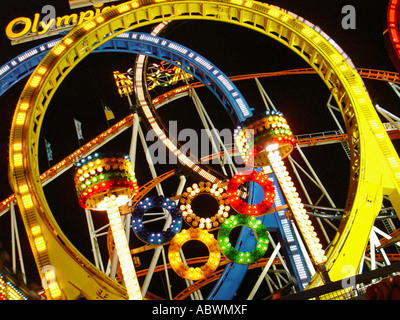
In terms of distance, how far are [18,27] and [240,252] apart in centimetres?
1284

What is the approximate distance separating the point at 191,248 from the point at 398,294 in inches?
689

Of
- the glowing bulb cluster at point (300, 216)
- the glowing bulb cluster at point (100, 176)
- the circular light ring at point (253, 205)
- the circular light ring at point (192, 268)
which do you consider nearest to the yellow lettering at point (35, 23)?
the glowing bulb cluster at point (100, 176)

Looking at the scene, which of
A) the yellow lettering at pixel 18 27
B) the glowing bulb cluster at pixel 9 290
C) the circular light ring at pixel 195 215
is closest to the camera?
the glowing bulb cluster at pixel 9 290

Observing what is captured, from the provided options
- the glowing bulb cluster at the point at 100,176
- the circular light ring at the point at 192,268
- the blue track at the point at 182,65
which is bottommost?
the circular light ring at the point at 192,268

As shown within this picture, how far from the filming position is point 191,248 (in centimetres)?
1958

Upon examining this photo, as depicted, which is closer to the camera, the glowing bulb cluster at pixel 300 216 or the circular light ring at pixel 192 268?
the glowing bulb cluster at pixel 300 216

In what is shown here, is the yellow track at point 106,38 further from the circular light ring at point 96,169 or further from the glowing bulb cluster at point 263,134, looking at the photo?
the glowing bulb cluster at point 263,134

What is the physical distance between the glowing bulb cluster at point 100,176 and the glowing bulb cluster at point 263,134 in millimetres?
2863

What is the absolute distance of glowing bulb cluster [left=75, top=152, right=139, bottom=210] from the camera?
741cm

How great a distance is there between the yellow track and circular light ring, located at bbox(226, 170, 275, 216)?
2069 mm

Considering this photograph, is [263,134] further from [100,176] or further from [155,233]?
[100,176]

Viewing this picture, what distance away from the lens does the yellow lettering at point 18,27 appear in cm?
1334

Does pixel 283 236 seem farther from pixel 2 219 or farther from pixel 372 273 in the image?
pixel 2 219
